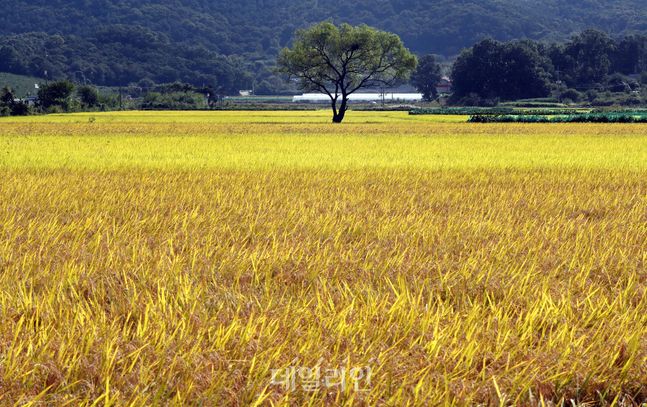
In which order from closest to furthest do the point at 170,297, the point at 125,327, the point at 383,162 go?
the point at 125,327
the point at 170,297
the point at 383,162

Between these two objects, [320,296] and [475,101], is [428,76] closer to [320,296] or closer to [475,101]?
[475,101]

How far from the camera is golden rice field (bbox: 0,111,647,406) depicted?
3584mm

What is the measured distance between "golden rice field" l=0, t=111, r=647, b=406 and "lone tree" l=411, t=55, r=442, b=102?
14637 centimetres

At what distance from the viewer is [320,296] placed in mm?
5297

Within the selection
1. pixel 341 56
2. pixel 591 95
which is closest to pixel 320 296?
pixel 341 56

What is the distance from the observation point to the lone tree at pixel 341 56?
182 ft

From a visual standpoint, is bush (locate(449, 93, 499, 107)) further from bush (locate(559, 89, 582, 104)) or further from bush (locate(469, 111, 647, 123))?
bush (locate(469, 111, 647, 123))

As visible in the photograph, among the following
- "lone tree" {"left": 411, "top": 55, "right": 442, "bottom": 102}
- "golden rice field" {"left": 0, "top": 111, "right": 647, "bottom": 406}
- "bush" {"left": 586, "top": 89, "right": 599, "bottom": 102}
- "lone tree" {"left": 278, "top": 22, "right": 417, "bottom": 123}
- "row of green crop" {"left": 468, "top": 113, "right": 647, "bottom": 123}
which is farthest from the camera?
"lone tree" {"left": 411, "top": 55, "right": 442, "bottom": 102}

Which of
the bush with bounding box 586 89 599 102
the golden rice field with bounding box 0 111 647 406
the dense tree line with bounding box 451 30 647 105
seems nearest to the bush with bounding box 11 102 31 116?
the golden rice field with bounding box 0 111 647 406

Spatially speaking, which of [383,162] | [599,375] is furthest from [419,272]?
[383,162]

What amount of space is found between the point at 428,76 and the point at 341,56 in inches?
4118

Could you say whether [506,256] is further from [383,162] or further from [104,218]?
[383,162]

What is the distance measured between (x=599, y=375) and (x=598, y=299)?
1615 millimetres

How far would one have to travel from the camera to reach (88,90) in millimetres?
102562
